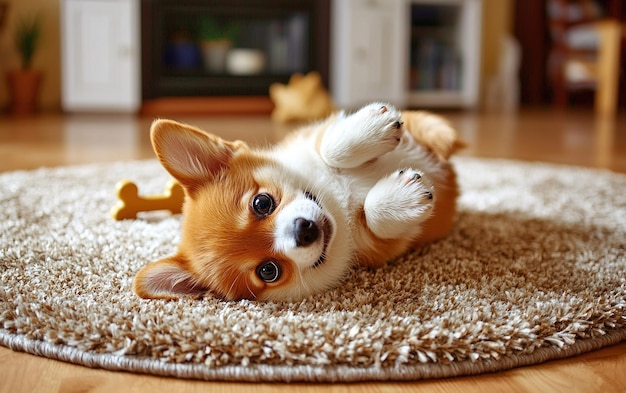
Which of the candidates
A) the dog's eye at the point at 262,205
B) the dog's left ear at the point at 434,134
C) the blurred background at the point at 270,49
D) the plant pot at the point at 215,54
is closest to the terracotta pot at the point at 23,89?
the blurred background at the point at 270,49

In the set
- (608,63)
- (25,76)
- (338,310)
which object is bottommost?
(338,310)

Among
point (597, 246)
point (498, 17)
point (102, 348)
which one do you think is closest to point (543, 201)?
point (597, 246)

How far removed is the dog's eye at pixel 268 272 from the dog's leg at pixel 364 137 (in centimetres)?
25

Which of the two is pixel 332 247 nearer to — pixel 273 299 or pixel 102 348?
pixel 273 299

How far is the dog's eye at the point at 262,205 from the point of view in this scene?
37.8 inches

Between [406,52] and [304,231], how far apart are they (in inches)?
182

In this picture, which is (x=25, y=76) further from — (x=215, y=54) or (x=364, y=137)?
(x=364, y=137)

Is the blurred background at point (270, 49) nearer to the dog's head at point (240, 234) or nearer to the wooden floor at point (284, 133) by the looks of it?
the wooden floor at point (284, 133)

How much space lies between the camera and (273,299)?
0.98 metres

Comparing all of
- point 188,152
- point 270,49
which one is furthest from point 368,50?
point 188,152

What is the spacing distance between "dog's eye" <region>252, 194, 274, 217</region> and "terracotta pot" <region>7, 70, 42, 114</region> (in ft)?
13.4

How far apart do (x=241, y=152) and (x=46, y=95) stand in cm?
442

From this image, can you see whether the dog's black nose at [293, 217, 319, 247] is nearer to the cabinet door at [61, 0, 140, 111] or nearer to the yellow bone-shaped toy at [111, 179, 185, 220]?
the yellow bone-shaped toy at [111, 179, 185, 220]

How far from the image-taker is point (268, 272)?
0.95m
